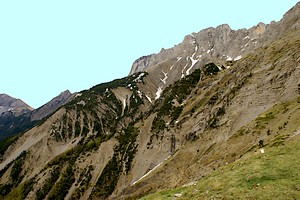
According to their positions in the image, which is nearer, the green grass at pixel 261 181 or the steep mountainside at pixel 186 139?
the green grass at pixel 261 181

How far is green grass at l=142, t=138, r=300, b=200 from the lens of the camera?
25.0 m

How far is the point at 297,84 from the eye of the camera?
76875mm

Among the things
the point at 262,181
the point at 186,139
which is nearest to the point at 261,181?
the point at 262,181

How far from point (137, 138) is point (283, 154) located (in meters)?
103

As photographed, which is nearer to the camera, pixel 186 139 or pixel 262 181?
pixel 262 181

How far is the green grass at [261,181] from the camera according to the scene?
82.0ft

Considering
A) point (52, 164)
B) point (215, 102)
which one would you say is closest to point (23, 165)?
point (52, 164)

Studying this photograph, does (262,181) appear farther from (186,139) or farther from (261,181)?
(186,139)

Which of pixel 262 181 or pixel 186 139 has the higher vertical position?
pixel 262 181

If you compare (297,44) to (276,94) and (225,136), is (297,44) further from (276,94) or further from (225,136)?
(225,136)

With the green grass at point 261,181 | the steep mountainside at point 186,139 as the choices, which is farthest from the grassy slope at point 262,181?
the steep mountainside at point 186,139

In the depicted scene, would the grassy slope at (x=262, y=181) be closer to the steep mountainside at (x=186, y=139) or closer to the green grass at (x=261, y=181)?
the green grass at (x=261, y=181)

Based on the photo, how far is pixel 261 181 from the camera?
27.5 m

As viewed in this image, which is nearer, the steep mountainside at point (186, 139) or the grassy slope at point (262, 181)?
the grassy slope at point (262, 181)
